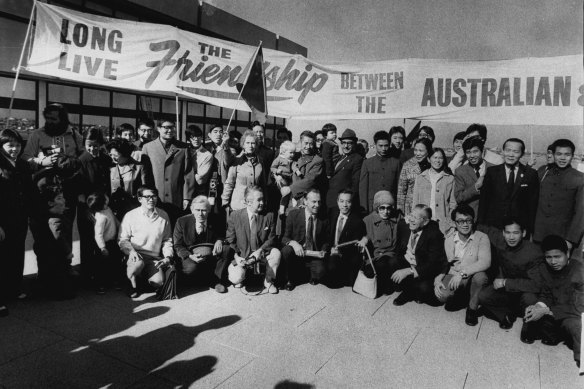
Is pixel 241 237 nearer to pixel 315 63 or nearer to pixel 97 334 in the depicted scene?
pixel 97 334

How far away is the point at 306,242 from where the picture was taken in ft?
16.6

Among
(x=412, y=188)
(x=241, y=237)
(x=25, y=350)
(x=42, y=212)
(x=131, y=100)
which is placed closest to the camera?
(x=25, y=350)

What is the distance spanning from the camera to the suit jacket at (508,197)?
14.7 feet

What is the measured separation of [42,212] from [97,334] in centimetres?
156

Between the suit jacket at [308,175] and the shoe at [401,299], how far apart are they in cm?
180

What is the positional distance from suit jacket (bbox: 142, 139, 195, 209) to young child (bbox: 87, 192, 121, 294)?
2.49 feet

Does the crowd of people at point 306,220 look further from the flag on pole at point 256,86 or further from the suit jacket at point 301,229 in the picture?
the flag on pole at point 256,86

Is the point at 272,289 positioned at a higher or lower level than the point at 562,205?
lower

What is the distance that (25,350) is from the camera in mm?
3133

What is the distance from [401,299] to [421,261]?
479 millimetres

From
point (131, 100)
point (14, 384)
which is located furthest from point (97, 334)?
point (131, 100)

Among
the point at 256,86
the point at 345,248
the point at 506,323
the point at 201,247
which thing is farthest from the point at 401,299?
the point at 256,86

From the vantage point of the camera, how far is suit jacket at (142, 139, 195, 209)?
17.0 ft

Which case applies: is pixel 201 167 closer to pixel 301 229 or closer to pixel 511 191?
pixel 301 229
